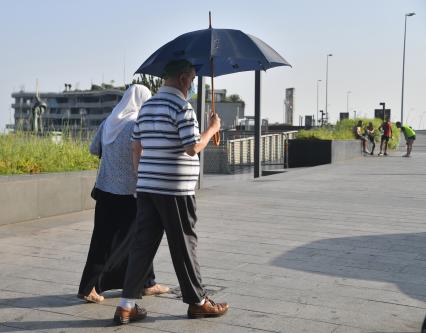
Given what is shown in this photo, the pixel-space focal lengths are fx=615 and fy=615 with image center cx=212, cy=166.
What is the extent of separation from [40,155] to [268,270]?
4.97 m

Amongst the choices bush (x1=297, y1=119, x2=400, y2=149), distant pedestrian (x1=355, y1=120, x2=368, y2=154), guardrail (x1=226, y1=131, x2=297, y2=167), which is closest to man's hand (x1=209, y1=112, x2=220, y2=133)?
bush (x1=297, y1=119, x2=400, y2=149)

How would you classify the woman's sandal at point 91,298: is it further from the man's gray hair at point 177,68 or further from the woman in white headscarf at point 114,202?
the man's gray hair at point 177,68

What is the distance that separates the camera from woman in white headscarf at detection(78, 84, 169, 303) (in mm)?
4523

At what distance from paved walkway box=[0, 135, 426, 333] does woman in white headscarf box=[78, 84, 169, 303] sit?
Result: 0.71ft

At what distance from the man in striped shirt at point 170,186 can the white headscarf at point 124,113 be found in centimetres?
36

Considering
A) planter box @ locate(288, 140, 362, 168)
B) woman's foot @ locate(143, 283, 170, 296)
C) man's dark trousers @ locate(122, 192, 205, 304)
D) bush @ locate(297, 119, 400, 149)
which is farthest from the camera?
bush @ locate(297, 119, 400, 149)

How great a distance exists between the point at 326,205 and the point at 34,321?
678cm

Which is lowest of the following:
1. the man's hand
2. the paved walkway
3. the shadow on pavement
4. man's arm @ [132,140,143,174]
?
the shadow on pavement

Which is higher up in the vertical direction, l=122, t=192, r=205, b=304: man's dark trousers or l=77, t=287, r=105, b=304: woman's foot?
l=122, t=192, r=205, b=304: man's dark trousers

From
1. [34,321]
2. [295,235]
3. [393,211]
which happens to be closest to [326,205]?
[393,211]

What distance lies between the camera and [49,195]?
842 centimetres

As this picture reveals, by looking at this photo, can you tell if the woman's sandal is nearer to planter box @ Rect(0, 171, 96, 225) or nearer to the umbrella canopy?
the umbrella canopy

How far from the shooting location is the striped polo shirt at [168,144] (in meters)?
3.91

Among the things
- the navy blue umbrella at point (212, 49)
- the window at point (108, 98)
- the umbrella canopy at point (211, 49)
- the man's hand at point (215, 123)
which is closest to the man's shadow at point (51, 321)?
the man's hand at point (215, 123)
